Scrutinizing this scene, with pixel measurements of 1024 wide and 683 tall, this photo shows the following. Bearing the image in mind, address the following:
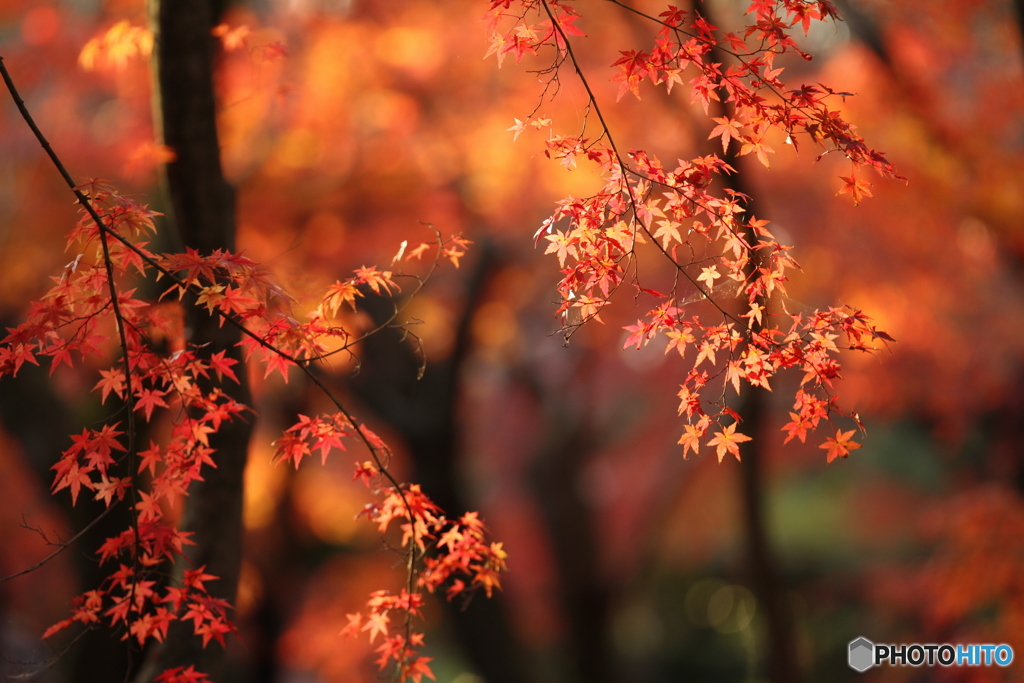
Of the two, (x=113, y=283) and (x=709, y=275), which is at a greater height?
(x=709, y=275)

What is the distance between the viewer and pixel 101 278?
2.36 meters

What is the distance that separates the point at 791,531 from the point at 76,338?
565 inches

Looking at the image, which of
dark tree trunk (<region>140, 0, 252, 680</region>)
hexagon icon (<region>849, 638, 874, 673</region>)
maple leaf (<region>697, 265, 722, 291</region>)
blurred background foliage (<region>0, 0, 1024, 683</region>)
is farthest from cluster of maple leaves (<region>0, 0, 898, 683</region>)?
hexagon icon (<region>849, 638, 874, 673</region>)

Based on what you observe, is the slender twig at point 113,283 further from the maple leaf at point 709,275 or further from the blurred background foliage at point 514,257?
the blurred background foliage at point 514,257

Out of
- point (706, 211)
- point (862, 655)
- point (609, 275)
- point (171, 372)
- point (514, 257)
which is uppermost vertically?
point (514, 257)

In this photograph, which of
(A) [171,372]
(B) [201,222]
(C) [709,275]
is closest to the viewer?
(C) [709,275]

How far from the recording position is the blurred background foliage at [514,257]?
6.12m

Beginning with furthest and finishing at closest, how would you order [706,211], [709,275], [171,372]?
1. [171,372]
2. [709,275]
3. [706,211]

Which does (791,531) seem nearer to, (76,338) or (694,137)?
(694,137)

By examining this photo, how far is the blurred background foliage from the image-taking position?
612cm

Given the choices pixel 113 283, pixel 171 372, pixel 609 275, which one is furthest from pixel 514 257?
pixel 113 283

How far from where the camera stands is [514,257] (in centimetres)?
836

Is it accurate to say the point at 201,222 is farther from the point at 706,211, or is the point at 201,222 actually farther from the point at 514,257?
the point at 514,257

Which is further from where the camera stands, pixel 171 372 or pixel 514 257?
pixel 514 257
